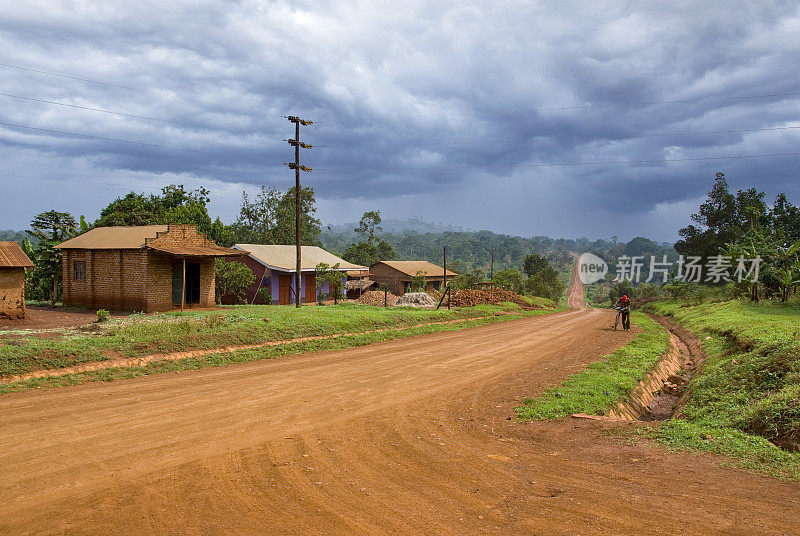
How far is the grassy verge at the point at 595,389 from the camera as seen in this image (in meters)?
9.35

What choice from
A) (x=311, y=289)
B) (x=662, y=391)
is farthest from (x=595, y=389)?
(x=311, y=289)

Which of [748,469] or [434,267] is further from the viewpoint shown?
[434,267]

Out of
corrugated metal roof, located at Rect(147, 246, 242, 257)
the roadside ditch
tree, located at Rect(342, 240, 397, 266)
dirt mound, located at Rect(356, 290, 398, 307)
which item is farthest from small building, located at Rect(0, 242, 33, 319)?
tree, located at Rect(342, 240, 397, 266)

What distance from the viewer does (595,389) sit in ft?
35.8

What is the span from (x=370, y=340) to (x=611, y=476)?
13427 millimetres

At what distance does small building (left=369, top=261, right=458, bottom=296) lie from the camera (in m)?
51.2

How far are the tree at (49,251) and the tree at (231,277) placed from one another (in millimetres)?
8797

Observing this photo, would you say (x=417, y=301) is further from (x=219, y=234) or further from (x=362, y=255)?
(x=362, y=255)

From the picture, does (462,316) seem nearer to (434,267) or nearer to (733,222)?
(434,267)

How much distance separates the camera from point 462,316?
2988cm

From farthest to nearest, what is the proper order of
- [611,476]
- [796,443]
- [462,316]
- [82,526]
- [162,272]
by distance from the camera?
[462,316] < [162,272] < [796,443] < [611,476] < [82,526]

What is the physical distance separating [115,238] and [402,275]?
29729mm

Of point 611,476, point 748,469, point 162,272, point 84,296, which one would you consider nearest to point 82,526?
point 611,476

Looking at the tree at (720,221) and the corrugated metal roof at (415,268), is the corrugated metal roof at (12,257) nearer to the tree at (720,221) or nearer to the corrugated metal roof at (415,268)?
the corrugated metal roof at (415,268)
